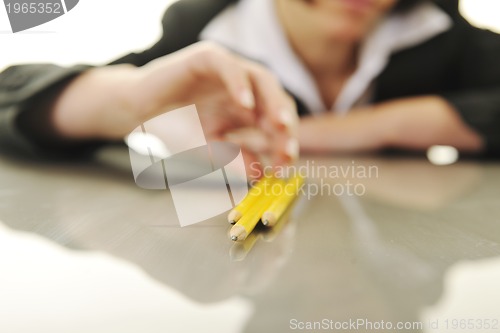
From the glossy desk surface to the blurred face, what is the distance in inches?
15.1

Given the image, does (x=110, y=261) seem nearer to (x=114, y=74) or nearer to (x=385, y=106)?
(x=114, y=74)

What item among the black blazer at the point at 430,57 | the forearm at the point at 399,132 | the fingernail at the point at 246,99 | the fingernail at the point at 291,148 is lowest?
the forearm at the point at 399,132

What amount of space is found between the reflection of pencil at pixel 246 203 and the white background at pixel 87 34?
78 centimetres

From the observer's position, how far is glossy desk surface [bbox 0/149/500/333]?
0.66 ft

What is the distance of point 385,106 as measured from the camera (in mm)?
651

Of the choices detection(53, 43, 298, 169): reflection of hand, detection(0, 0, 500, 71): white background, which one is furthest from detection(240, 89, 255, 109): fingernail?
detection(0, 0, 500, 71): white background

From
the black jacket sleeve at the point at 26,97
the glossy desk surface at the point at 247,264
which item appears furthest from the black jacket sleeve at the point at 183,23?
the glossy desk surface at the point at 247,264

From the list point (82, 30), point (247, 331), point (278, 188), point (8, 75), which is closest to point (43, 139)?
point (8, 75)

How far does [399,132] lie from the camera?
2.07 feet

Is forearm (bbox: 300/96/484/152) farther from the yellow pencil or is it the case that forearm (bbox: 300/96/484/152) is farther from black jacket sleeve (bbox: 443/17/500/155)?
the yellow pencil

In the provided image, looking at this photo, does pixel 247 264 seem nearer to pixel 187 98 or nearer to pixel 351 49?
pixel 187 98

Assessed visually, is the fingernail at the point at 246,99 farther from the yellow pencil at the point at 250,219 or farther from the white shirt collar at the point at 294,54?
the white shirt collar at the point at 294,54

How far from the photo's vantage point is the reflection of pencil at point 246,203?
294mm

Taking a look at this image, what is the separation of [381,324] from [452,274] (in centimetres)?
8
